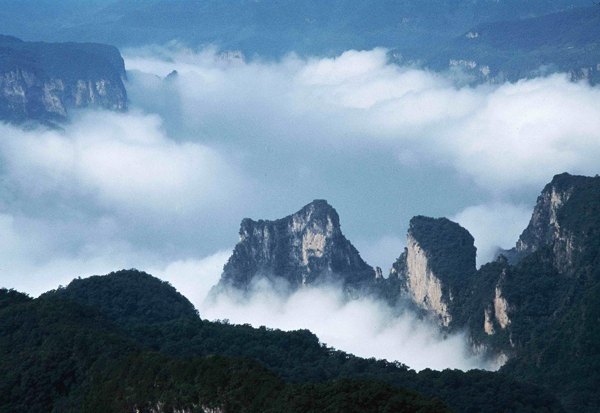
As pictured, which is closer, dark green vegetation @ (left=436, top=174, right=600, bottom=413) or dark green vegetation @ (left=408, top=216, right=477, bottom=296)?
dark green vegetation @ (left=436, top=174, right=600, bottom=413)

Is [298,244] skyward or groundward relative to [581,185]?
skyward

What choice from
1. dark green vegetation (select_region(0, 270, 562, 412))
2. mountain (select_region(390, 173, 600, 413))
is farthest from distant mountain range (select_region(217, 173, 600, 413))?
dark green vegetation (select_region(0, 270, 562, 412))

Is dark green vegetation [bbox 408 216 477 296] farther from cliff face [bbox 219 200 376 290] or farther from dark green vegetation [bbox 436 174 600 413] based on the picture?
cliff face [bbox 219 200 376 290]

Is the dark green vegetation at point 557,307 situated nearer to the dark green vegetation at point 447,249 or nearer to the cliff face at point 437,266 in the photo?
the cliff face at point 437,266

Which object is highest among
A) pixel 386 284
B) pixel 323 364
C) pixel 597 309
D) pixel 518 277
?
pixel 386 284

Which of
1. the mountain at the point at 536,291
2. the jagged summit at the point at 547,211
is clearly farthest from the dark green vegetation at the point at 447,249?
the jagged summit at the point at 547,211

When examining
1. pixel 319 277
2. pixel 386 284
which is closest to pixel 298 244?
pixel 319 277

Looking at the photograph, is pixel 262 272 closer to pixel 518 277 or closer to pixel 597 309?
pixel 518 277
